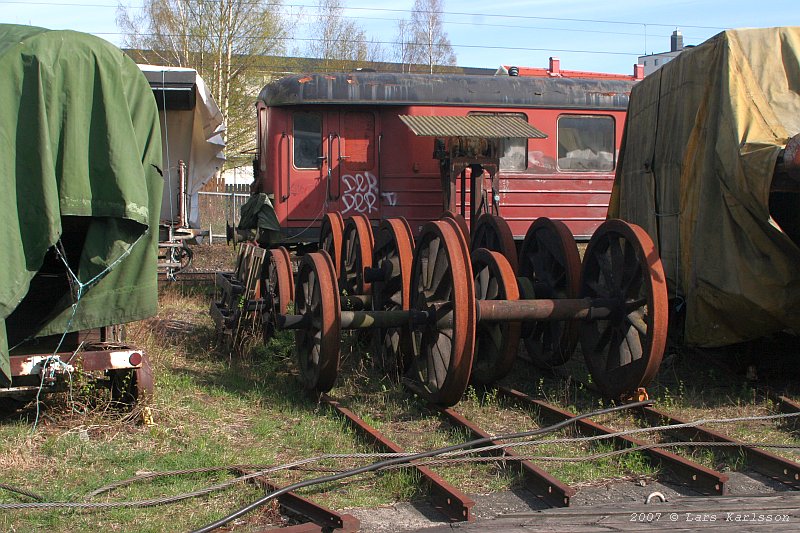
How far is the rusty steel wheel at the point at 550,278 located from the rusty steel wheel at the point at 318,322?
1.74m

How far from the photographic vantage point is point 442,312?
252 inches

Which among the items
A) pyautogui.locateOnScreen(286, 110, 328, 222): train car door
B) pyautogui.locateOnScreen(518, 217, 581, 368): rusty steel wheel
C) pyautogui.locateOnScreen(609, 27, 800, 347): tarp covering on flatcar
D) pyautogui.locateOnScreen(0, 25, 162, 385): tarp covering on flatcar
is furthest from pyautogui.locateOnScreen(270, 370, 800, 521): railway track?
pyautogui.locateOnScreen(286, 110, 328, 222): train car door

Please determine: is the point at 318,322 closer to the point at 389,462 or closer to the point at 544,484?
the point at 389,462

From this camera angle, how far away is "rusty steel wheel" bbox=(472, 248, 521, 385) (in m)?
6.68

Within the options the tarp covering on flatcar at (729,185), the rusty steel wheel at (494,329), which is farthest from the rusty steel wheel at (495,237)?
the tarp covering on flatcar at (729,185)

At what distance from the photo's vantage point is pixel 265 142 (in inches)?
495

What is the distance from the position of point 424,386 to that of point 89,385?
8.15 feet

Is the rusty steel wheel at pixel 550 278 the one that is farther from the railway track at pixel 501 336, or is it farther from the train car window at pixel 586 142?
the train car window at pixel 586 142

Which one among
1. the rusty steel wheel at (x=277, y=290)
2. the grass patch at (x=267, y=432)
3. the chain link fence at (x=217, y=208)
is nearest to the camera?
the grass patch at (x=267, y=432)

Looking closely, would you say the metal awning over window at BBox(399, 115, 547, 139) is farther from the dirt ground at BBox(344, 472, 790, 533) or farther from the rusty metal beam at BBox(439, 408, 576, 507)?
the dirt ground at BBox(344, 472, 790, 533)

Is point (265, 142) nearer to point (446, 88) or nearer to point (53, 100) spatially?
point (446, 88)

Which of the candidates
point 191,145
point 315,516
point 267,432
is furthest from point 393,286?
point 191,145

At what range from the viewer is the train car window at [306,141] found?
480 inches

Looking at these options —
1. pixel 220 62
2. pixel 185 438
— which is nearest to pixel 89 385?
pixel 185 438
